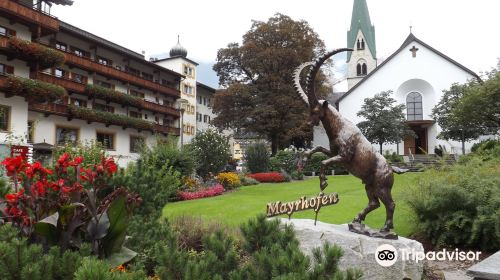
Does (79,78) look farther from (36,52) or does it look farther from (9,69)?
(36,52)

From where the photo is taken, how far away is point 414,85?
51844 mm

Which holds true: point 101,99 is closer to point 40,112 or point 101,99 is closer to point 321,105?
point 40,112

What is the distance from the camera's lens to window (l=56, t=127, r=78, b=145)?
116 feet

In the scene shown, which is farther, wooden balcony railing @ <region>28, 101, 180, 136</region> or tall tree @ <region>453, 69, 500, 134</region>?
wooden balcony railing @ <region>28, 101, 180, 136</region>

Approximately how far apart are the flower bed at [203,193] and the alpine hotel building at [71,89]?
374cm

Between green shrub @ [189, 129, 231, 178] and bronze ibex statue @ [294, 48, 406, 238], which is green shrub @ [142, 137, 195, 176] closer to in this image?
green shrub @ [189, 129, 231, 178]

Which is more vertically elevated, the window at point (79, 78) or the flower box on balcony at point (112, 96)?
the window at point (79, 78)

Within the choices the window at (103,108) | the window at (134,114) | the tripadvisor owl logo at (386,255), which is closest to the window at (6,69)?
the window at (103,108)

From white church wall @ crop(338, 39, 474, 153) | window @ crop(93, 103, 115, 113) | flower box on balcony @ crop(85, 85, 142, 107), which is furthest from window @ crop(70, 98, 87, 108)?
white church wall @ crop(338, 39, 474, 153)

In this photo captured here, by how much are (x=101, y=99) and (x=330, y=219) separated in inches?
1298

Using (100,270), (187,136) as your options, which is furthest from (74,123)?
(100,270)

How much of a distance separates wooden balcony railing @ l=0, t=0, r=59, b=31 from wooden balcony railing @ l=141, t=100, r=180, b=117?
1485 centimetres

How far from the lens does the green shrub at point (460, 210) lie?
8734 mm

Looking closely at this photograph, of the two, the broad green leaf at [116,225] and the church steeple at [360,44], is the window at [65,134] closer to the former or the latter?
the broad green leaf at [116,225]
